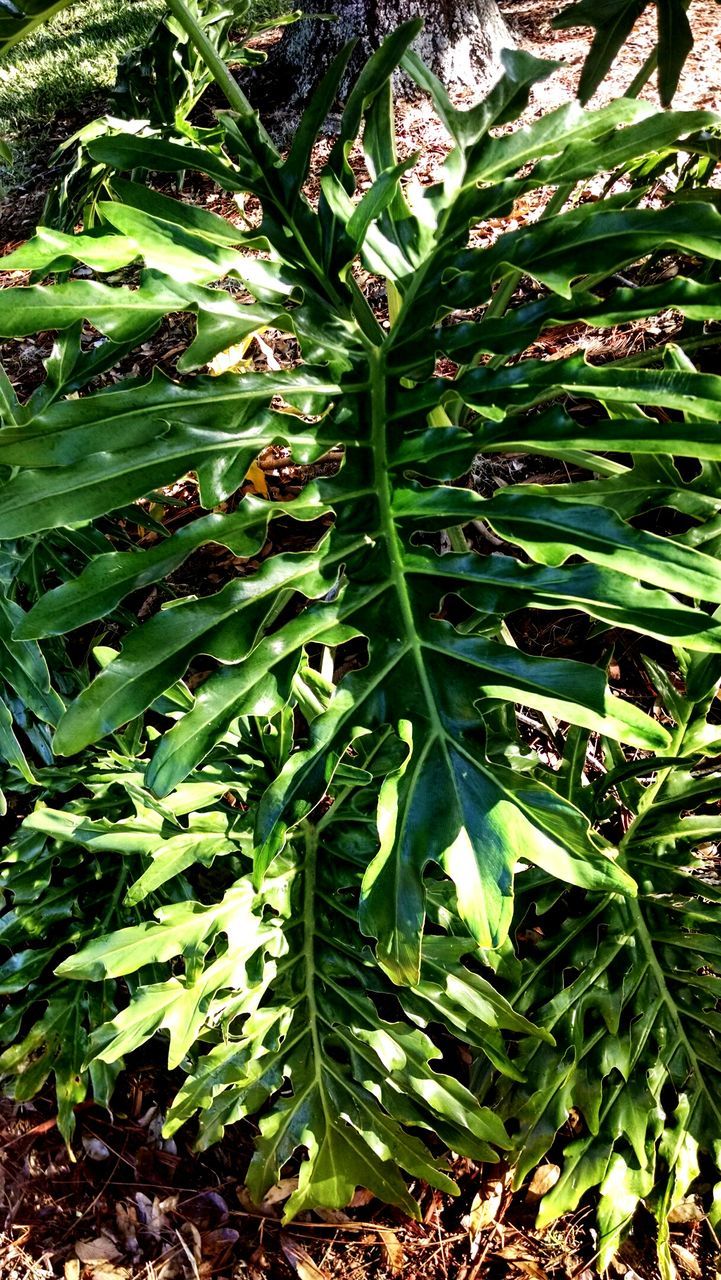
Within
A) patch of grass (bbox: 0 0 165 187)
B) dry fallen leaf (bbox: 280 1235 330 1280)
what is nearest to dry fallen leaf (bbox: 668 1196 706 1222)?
dry fallen leaf (bbox: 280 1235 330 1280)

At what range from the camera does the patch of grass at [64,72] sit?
377 centimetres

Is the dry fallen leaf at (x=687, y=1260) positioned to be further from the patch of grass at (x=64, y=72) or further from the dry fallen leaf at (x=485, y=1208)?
the patch of grass at (x=64, y=72)

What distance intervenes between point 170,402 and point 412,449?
323 millimetres

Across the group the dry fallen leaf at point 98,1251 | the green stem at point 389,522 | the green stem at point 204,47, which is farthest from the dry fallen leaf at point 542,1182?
the green stem at point 204,47

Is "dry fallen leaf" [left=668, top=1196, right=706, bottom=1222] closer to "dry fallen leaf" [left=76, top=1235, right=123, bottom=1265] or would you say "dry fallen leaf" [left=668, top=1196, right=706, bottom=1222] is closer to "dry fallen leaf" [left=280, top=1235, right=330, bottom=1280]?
"dry fallen leaf" [left=280, top=1235, right=330, bottom=1280]

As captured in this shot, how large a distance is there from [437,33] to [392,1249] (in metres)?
3.02

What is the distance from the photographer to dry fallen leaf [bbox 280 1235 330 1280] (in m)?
1.50

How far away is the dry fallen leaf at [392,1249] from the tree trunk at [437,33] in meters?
2.87

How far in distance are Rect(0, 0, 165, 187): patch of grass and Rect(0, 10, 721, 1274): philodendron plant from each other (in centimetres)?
279

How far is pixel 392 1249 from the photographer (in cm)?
152

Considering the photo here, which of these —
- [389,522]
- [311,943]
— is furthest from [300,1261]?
[389,522]

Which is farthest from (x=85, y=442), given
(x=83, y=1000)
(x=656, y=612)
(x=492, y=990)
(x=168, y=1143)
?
(x=168, y=1143)

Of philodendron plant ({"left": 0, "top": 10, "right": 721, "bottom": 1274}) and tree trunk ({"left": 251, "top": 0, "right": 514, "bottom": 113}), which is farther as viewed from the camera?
tree trunk ({"left": 251, "top": 0, "right": 514, "bottom": 113})

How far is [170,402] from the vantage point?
1103 mm
